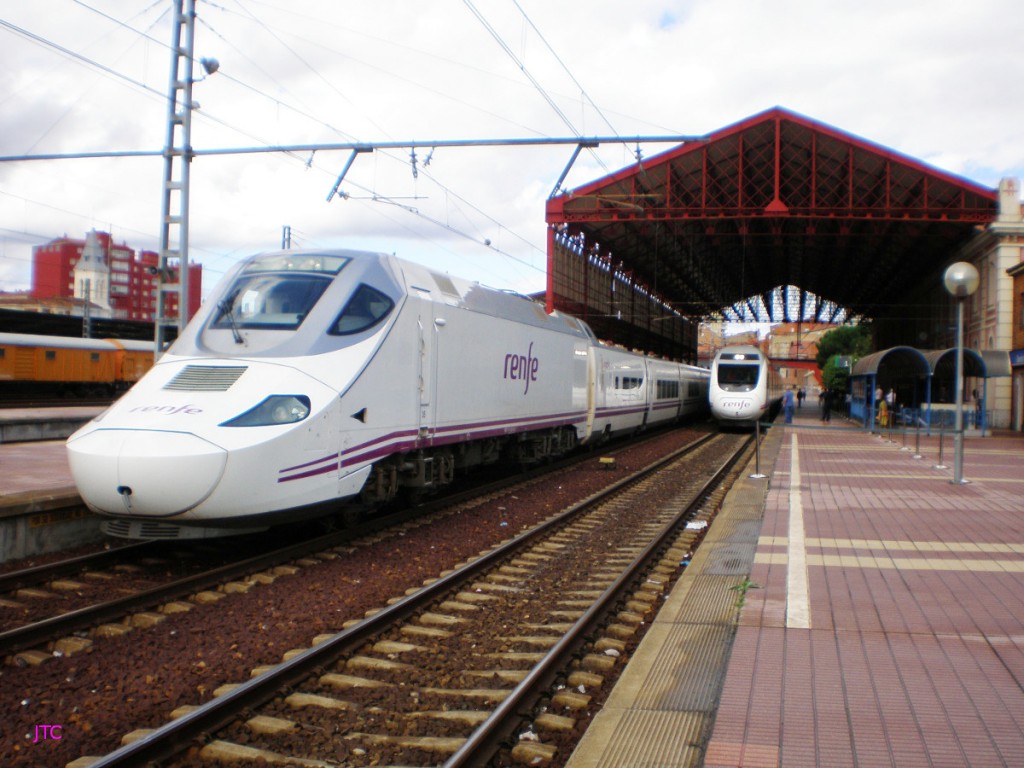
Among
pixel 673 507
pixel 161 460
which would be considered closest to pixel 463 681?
pixel 161 460

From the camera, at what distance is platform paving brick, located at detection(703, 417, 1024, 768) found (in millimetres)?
3746

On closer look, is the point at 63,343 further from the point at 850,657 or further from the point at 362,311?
the point at 850,657

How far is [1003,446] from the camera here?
74.4 ft

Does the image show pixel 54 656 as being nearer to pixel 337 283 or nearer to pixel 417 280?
pixel 337 283

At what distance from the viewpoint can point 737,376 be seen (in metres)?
28.5

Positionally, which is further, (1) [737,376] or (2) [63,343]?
(2) [63,343]

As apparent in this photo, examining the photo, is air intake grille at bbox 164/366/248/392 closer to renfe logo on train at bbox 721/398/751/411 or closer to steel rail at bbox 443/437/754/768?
steel rail at bbox 443/437/754/768

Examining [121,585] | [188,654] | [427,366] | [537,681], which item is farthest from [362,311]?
[537,681]

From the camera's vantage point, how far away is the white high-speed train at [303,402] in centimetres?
671

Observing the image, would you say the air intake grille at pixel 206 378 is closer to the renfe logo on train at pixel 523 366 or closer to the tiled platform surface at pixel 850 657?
the tiled platform surface at pixel 850 657

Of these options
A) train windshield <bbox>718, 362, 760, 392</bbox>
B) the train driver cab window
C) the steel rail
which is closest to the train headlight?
the train driver cab window

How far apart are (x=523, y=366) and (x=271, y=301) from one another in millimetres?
5559

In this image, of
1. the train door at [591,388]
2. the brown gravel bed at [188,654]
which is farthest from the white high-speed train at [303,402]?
the train door at [591,388]

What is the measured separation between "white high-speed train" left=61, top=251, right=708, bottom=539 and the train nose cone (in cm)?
1
